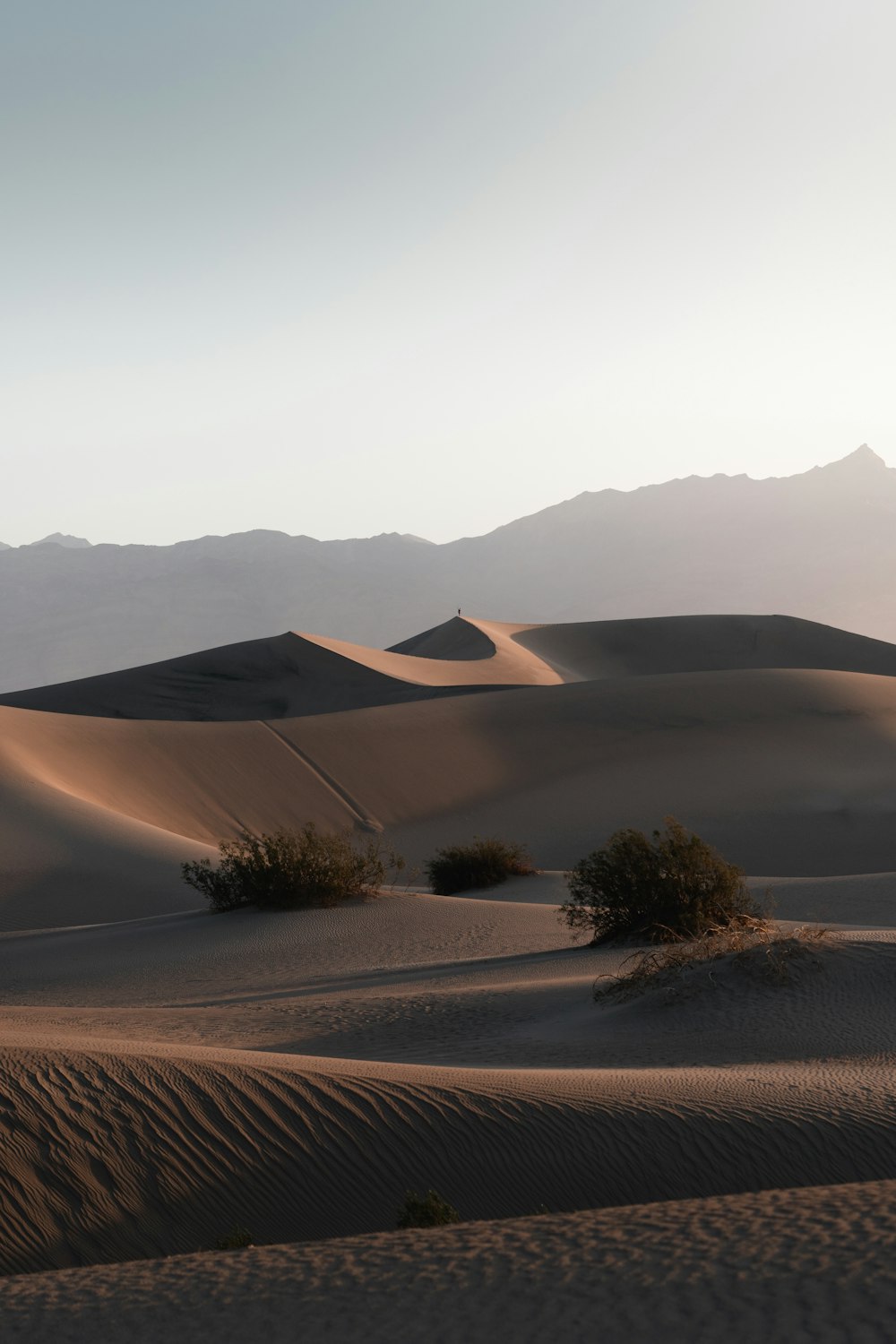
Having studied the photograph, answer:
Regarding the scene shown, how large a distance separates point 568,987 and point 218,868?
1046cm

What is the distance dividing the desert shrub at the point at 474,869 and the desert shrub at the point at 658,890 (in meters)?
8.32

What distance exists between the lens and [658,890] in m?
13.8

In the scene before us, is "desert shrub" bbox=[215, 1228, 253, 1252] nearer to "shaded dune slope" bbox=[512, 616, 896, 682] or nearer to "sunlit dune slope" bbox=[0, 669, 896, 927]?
"sunlit dune slope" bbox=[0, 669, 896, 927]

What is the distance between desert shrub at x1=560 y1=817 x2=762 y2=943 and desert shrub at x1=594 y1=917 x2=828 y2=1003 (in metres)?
3.25

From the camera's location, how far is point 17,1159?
5.26 metres

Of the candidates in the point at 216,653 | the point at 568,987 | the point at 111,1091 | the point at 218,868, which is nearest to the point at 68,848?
the point at 218,868

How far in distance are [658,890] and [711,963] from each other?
4.19 meters

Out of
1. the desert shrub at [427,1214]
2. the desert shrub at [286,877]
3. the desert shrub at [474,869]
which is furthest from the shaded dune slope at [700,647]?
the desert shrub at [427,1214]

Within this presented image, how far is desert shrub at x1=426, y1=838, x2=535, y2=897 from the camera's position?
2267cm

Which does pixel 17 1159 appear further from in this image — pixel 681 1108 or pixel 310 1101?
pixel 681 1108

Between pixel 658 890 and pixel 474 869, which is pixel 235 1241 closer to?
pixel 658 890

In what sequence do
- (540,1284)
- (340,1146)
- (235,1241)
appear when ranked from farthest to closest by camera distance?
(340,1146) < (235,1241) < (540,1284)

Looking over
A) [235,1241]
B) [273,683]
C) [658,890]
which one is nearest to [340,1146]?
[235,1241]

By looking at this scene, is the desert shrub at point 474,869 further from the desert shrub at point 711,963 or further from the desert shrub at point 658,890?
the desert shrub at point 711,963
